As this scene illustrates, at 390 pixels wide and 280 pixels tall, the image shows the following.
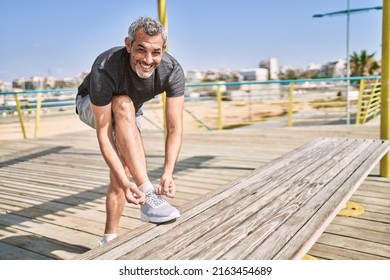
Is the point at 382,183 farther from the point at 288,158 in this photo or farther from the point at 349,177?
the point at 349,177

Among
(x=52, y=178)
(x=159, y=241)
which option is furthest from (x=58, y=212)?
(x=159, y=241)

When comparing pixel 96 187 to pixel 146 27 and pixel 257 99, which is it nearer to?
pixel 146 27

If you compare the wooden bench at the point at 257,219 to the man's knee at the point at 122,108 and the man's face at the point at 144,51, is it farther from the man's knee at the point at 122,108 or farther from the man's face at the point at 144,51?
the man's face at the point at 144,51

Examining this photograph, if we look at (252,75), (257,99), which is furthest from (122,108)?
(252,75)

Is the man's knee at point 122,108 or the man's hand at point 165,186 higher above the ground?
the man's knee at point 122,108

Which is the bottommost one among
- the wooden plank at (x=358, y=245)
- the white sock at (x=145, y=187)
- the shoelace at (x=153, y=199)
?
the wooden plank at (x=358, y=245)

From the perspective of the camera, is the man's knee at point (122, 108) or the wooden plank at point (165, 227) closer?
the wooden plank at point (165, 227)

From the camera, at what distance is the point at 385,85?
10.7 feet

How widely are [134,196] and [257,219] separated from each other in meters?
0.53

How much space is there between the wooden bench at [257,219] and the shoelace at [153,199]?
0.09 m

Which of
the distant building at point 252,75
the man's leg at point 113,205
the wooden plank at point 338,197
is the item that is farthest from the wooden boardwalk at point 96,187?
the distant building at point 252,75

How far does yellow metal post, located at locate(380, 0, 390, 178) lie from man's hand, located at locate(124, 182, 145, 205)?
260 cm

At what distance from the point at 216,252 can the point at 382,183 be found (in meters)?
2.58

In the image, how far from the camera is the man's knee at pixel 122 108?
5.40 ft
